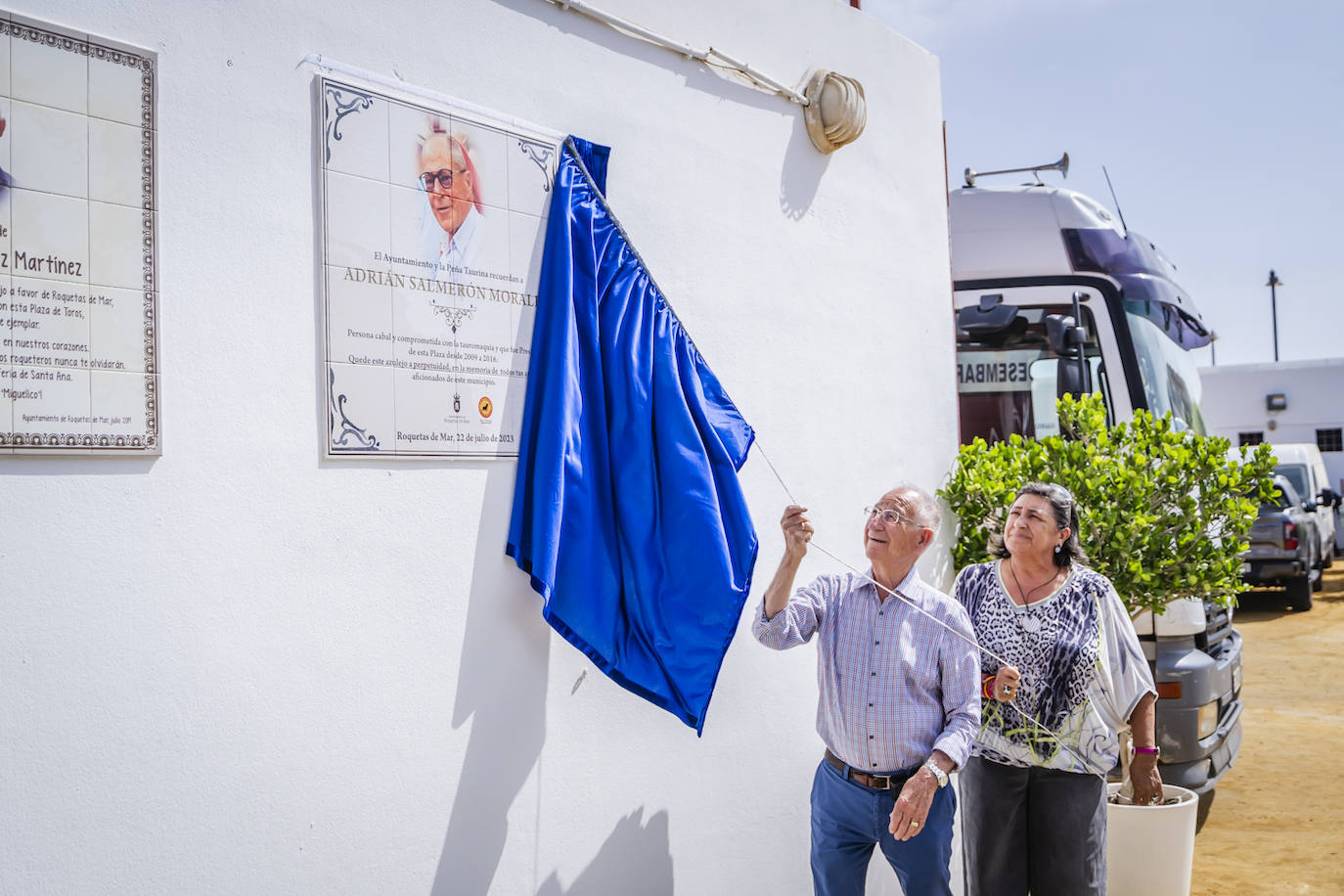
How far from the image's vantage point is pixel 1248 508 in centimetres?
473

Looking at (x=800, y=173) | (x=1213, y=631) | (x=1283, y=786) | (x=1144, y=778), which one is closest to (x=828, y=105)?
(x=800, y=173)

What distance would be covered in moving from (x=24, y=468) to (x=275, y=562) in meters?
0.58

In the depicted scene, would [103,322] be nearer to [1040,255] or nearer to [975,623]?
[975,623]

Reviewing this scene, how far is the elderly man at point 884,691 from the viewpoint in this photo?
304 centimetres

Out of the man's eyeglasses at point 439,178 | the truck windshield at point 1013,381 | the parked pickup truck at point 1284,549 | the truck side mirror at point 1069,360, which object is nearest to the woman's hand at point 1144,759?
the man's eyeglasses at point 439,178

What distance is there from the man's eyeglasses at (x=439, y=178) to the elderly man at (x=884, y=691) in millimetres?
1299

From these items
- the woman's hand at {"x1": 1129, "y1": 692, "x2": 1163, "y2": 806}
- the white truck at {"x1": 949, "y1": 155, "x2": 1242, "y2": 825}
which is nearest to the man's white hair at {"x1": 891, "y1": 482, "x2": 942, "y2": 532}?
the woman's hand at {"x1": 1129, "y1": 692, "x2": 1163, "y2": 806}

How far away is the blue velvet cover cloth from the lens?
3.09 meters

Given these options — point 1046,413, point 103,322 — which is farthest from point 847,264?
point 103,322

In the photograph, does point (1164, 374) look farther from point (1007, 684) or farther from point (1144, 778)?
point (1007, 684)

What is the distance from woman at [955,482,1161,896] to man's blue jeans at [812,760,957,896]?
17.3 inches

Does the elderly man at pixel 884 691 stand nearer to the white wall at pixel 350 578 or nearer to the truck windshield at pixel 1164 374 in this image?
the white wall at pixel 350 578

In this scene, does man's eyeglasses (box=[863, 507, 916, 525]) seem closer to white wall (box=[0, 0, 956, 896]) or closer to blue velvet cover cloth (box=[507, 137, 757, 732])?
blue velvet cover cloth (box=[507, 137, 757, 732])

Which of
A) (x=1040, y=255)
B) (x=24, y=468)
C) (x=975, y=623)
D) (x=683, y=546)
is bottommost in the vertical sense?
(x=975, y=623)
